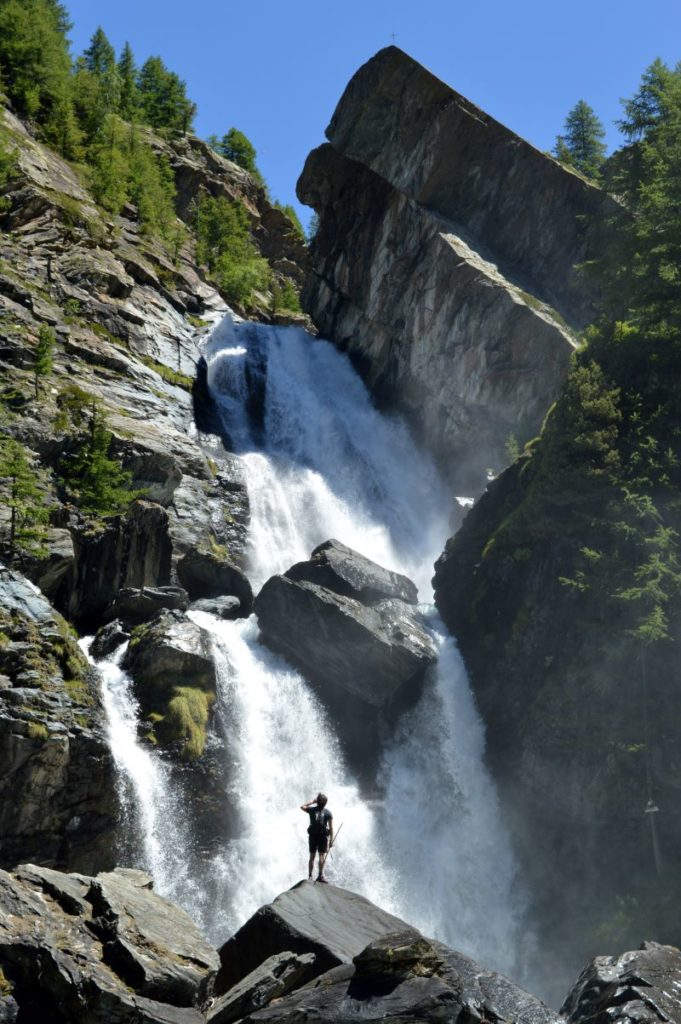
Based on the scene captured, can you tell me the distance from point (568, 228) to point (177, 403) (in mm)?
22625

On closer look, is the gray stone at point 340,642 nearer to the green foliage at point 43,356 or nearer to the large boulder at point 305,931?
the green foliage at point 43,356

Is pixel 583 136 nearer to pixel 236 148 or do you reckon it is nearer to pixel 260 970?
pixel 236 148

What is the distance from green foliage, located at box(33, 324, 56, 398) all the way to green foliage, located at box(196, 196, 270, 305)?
81.5 feet

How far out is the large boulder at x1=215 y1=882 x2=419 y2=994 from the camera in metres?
13.1

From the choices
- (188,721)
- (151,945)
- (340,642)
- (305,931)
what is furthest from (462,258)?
(151,945)

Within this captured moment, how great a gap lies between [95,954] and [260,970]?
2.49m

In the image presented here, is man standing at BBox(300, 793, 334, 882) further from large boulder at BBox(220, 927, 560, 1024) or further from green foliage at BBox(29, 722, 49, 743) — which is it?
green foliage at BBox(29, 722, 49, 743)

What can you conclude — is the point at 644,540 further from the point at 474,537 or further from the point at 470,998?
the point at 470,998

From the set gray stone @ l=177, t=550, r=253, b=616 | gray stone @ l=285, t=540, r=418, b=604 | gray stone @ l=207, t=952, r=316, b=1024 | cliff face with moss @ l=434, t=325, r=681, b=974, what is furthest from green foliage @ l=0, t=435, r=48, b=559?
gray stone @ l=207, t=952, r=316, b=1024

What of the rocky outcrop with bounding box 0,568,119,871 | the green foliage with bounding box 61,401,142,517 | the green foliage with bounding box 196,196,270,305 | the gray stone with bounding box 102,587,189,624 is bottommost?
the rocky outcrop with bounding box 0,568,119,871

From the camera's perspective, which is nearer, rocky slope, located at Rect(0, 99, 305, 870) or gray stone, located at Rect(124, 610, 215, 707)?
rocky slope, located at Rect(0, 99, 305, 870)

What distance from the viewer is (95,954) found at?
41.6 feet

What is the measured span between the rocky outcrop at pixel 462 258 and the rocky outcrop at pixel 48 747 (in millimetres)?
25115

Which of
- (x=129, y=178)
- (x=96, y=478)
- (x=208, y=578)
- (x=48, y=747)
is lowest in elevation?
(x=48, y=747)
